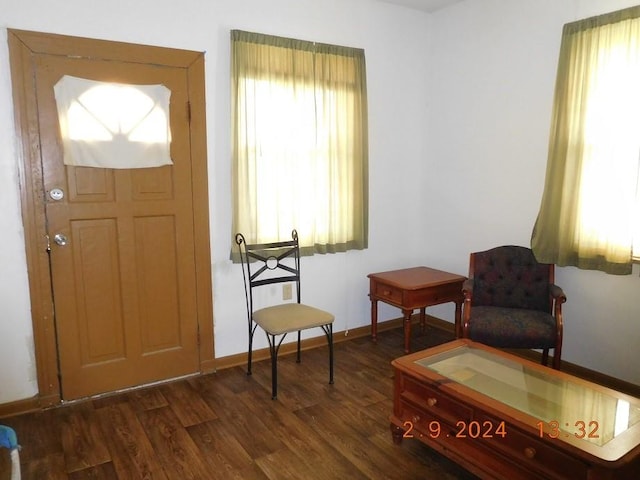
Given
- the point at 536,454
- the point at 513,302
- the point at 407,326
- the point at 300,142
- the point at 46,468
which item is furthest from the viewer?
the point at 407,326

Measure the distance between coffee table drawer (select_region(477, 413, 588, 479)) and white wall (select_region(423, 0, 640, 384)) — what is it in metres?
1.59

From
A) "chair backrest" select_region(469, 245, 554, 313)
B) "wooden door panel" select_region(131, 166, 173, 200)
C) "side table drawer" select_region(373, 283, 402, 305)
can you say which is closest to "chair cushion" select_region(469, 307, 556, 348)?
"chair backrest" select_region(469, 245, 554, 313)

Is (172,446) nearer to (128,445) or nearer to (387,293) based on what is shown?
(128,445)

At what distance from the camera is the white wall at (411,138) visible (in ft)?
8.92

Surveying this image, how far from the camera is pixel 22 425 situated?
2.62 m

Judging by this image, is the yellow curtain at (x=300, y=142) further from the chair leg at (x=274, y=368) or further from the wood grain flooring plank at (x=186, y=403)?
the wood grain flooring plank at (x=186, y=403)

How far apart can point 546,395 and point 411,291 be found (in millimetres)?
1481

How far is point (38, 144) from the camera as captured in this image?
2.64 m

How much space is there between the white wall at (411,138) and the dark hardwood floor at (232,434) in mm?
409

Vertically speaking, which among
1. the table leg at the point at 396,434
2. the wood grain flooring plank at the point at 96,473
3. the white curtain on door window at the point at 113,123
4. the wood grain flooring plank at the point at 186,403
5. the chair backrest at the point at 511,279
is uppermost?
the white curtain on door window at the point at 113,123

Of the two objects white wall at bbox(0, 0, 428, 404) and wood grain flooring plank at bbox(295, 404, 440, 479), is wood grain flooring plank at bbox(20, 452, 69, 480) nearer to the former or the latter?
white wall at bbox(0, 0, 428, 404)

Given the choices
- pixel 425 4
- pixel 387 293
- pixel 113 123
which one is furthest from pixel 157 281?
pixel 425 4

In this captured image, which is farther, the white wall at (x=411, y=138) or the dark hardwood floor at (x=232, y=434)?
the white wall at (x=411, y=138)

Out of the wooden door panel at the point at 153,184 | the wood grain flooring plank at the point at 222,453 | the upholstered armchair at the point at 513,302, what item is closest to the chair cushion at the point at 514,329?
the upholstered armchair at the point at 513,302
